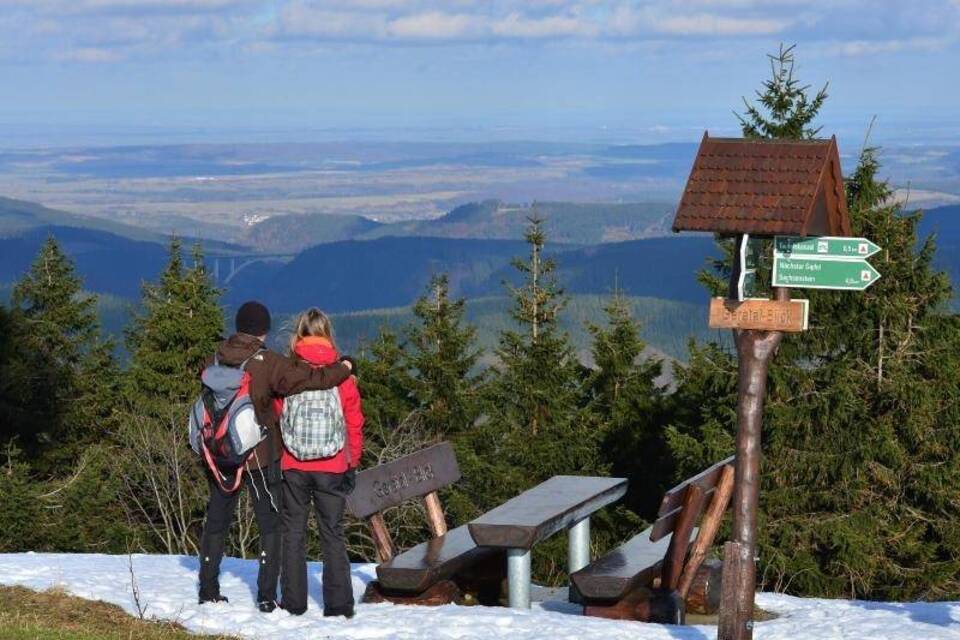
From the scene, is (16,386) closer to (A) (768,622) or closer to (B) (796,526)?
(B) (796,526)

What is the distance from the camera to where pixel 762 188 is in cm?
886

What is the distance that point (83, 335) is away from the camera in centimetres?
4388

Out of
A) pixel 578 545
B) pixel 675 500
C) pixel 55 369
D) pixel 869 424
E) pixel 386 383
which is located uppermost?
pixel 675 500

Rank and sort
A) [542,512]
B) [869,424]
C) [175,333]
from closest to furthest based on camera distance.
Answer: [542,512] → [869,424] → [175,333]

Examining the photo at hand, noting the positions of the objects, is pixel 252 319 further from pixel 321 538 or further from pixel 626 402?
pixel 626 402

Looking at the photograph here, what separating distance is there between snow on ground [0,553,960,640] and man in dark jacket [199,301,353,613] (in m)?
0.40

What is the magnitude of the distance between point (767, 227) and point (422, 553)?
3569 millimetres

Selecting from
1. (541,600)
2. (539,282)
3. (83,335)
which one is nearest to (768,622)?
(541,600)

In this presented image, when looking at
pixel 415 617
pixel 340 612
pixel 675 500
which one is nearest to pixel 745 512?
pixel 675 500

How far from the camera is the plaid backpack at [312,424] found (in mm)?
9320

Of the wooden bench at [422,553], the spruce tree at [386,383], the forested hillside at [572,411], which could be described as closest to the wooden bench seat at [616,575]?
the wooden bench at [422,553]

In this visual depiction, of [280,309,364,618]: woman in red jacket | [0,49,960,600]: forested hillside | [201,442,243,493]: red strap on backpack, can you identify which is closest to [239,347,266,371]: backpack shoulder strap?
[280,309,364,618]: woman in red jacket

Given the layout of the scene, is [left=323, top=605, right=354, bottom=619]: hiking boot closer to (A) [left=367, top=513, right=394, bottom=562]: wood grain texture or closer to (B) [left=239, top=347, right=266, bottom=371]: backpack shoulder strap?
(A) [left=367, top=513, right=394, bottom=562]: wood grain texture

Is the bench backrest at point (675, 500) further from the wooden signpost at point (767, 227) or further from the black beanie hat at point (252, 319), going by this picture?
the black beanie hat at point (252, 319)
